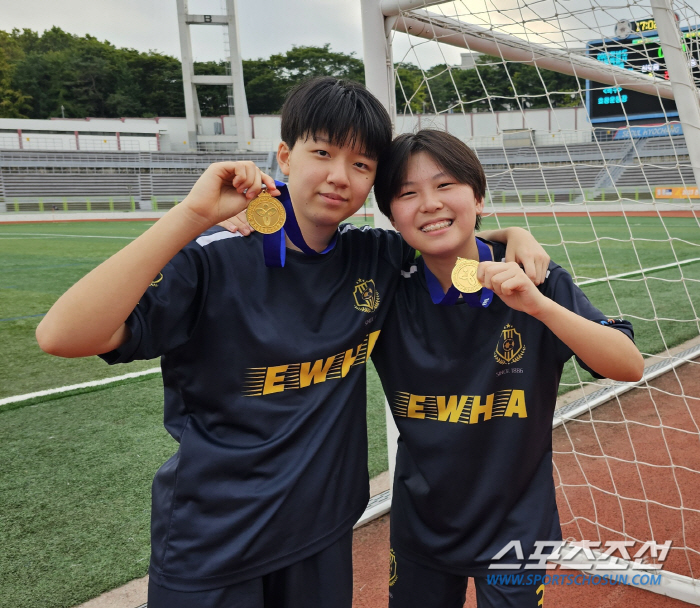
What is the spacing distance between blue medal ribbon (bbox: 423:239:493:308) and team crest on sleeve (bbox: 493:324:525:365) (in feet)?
0.27

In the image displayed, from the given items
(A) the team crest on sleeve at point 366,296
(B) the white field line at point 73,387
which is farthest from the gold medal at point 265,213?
(B) the white field line at point 73,387

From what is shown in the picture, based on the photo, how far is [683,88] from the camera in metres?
1.91

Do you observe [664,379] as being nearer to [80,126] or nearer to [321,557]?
[321,557]

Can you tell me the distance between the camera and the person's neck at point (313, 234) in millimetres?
1271

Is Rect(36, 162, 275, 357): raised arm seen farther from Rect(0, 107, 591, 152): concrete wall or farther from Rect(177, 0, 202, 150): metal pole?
Rect(177, 0, 202, 150): metal pole

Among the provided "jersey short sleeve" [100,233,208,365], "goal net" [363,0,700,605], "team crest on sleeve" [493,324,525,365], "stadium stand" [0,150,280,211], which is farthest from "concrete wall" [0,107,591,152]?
"jersey short sleeve" [100,233,208,365]

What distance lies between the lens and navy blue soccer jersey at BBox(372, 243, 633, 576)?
4.45 ft

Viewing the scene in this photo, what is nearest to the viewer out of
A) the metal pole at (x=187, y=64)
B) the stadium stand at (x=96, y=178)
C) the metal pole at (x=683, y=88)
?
the metal pole at (x=683, y=88)

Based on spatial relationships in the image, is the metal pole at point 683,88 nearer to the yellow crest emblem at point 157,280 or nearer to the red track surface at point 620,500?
the red track surface at point 620,500

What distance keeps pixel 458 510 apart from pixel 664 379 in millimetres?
3789

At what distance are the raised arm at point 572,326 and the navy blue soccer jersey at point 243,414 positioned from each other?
1.16 feet

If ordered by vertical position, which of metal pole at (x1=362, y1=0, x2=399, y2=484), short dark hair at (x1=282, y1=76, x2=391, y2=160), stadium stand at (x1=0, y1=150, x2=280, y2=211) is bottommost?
short dark hair at (x1=282, y1=76, x2=391, y2=160)

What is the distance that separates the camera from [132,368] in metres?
5.03

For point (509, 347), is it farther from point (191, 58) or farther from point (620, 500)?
point (191, 58)
